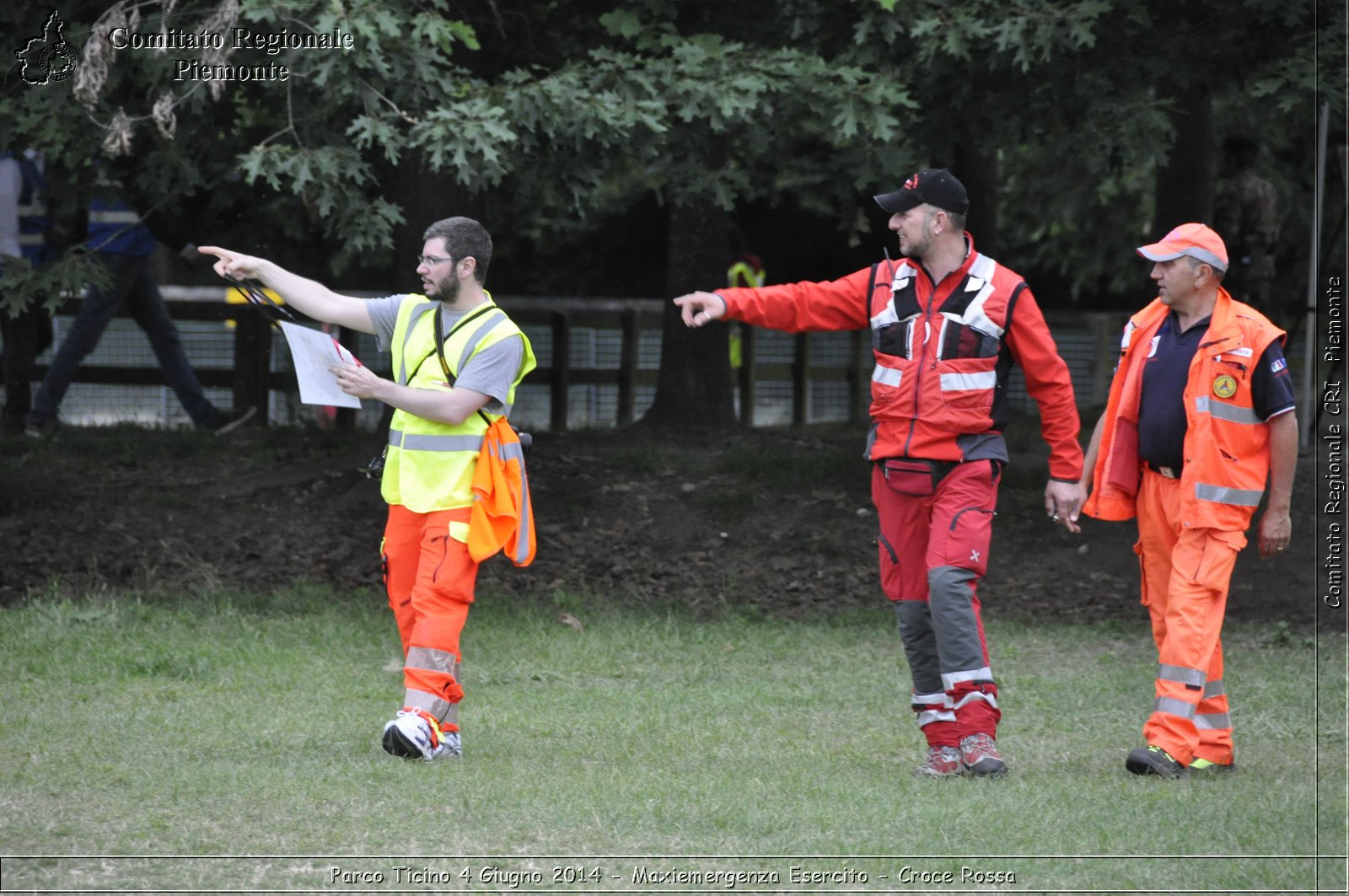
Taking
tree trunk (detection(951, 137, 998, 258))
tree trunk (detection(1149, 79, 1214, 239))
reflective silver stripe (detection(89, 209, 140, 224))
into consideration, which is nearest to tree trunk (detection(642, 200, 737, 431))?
tree trunk (detection(951, 137, 998, 258))

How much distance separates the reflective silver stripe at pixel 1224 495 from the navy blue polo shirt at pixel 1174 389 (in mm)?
156

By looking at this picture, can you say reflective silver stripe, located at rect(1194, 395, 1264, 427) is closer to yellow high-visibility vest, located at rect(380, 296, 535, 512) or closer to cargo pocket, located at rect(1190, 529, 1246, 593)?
cargo pocket, located at rect(1190, 529, 1246, 593)

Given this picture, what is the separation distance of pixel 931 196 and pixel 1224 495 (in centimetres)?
159

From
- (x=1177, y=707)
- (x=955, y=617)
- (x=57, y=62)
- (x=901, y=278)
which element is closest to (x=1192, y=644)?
(x=1177, y=707)

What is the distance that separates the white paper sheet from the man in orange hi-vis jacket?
9.36ft

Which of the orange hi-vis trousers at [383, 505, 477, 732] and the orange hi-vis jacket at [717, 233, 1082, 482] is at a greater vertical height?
the orange hi-vis jacket at [717, 233, 1082, 482]

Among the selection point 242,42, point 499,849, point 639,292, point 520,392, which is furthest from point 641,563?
point 639,292

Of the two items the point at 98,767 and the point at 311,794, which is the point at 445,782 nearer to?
the point at 311,794

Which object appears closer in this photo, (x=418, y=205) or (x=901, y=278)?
(x=901, y=278)

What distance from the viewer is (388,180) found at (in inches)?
461

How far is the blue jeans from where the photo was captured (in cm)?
1328

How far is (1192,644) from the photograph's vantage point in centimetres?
624

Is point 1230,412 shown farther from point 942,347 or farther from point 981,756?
point 981,756

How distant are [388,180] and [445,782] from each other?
6.78m
